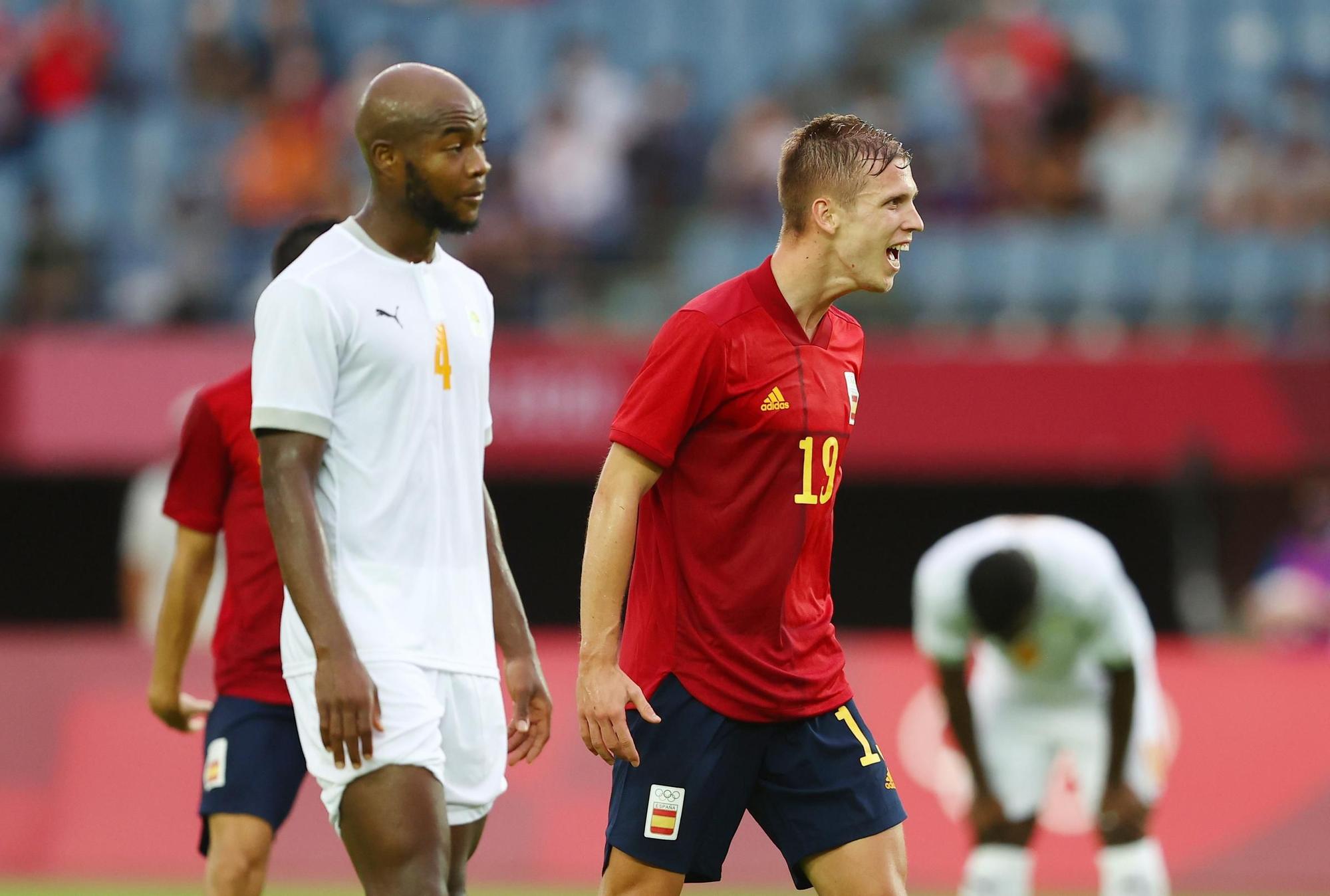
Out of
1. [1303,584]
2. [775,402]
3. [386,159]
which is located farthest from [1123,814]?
[1303,584]

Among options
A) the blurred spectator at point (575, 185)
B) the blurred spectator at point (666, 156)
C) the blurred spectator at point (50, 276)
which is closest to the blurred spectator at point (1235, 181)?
the blurred spectator at point (666, 156)

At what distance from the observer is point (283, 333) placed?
4.31m

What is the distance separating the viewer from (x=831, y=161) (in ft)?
16.0

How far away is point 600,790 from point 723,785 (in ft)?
18.6

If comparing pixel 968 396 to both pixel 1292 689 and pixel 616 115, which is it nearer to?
pixel 1292 689

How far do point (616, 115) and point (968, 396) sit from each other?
3689 mm

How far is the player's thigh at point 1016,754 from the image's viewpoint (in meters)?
7.59

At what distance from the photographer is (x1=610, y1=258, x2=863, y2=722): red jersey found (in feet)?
15.7

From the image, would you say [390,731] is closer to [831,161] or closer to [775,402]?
[775,402]

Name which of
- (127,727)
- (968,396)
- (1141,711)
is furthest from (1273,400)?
(127,727)

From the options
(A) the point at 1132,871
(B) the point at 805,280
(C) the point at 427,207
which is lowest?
(A) the point at 1132,871

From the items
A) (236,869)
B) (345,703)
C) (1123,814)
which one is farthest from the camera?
(1123,814)

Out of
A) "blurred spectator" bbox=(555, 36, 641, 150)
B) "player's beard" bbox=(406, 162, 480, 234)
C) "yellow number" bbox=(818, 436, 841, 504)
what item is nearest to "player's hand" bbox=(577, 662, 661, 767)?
"yellow number" bbox=(818, 436, 841, 504)

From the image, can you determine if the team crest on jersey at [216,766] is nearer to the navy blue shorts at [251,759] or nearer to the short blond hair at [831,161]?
the navy blue shorts at [251,759]
